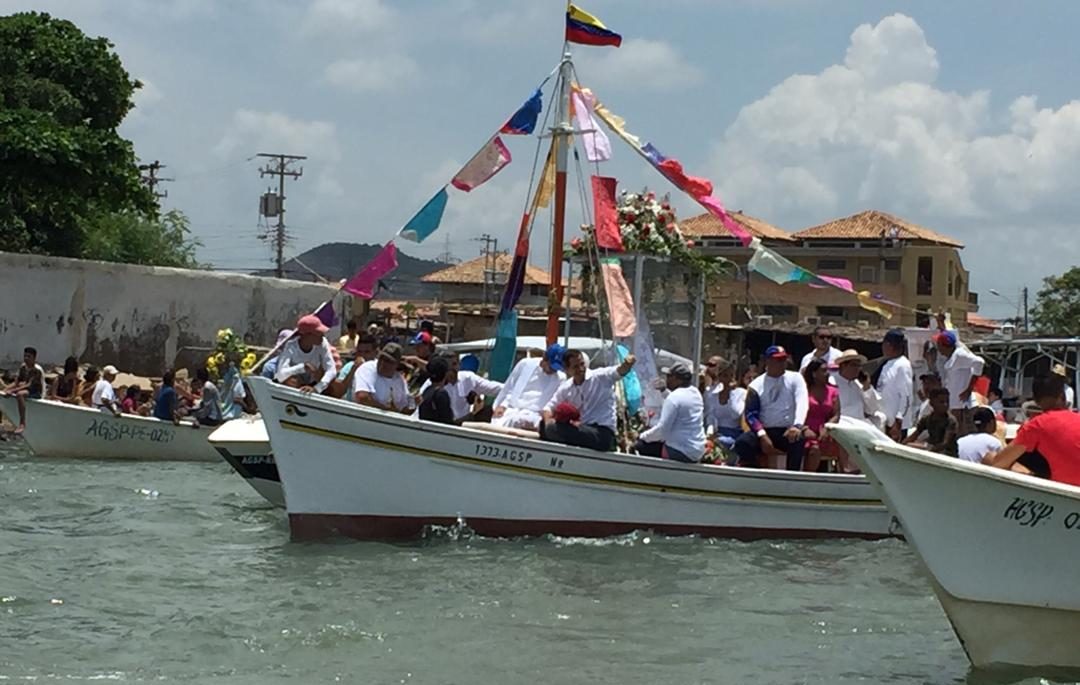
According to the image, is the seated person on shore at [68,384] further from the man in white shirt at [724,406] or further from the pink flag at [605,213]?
the man in white shirt at [724,406]

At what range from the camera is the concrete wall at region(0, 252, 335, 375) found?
26266 mm

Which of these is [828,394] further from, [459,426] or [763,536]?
[459,426]

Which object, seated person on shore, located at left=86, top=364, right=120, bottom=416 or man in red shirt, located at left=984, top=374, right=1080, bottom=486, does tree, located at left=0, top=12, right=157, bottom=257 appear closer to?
seated person on shore, located at left=86, top=364, right=120, bottom=416

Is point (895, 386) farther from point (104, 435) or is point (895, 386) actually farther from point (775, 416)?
point (104, 435)

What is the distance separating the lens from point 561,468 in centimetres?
1324

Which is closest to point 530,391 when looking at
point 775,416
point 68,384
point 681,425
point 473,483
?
point 473,483

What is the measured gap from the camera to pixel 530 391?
1416 centimetres

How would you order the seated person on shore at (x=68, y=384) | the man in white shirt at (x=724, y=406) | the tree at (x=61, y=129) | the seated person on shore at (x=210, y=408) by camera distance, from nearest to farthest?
the man in white shirt at (x=724, y=406), the seated person on shore at (x=210, y=408), the seated person on shore at (x=68, y=384), the tree at (x=61, y=129)

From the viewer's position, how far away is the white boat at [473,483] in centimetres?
1287

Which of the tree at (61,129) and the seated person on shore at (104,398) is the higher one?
the tree at (61,129)

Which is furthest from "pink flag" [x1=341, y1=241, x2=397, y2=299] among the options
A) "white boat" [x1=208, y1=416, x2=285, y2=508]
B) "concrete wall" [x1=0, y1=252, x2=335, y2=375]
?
"concrete wall" [x1=0, y1=252, x2=335, y2=375]

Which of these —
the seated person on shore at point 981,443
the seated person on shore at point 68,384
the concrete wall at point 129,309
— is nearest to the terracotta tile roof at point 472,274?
the concrete wall at point 129,309

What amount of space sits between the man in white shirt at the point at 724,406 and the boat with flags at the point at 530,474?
0.84 m

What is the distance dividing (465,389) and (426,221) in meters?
1.71
